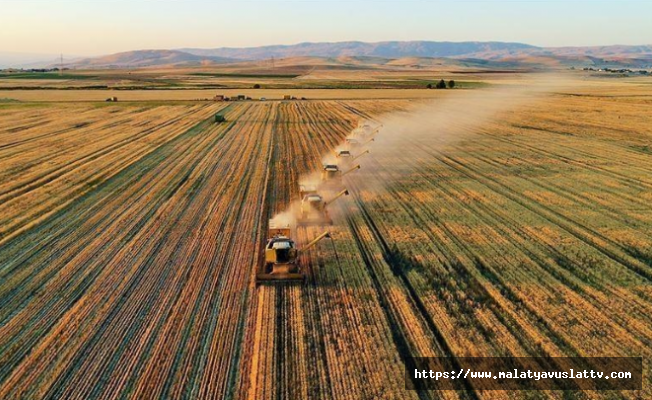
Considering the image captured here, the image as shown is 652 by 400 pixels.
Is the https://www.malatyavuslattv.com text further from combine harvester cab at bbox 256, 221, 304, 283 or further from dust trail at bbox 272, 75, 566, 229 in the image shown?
dust trail at bbox 272, 75, 566, 229

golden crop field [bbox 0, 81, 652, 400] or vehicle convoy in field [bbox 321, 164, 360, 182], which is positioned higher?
vehicle convoy in field [bbox 321, 164, 360, 182]

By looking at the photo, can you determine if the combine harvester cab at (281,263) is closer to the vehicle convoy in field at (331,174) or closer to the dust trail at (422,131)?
the vehicle convoy in field at (331,174)

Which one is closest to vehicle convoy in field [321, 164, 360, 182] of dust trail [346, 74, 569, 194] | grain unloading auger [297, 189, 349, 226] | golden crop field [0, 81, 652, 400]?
golden crop field [0, 81, 652, 400]

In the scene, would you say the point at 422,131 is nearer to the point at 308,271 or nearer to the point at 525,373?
the point at 308,271

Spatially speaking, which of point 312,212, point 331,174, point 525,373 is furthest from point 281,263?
point 331,174

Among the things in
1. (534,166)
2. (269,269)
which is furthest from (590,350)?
(534,166)

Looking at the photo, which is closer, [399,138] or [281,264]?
[281,264]

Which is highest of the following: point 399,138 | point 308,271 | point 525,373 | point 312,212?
point 399,138

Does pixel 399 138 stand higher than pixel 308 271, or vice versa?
pixel 399 138

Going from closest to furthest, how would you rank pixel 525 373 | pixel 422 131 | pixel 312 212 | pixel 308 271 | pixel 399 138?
pixel 525 373 < pixel 308 271 < pixel 312 212 < pixel 399 138 < pixel 422 131

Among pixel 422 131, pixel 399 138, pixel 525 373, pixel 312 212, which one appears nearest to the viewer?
pixel 525 373
